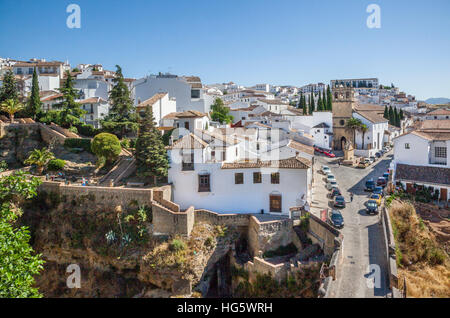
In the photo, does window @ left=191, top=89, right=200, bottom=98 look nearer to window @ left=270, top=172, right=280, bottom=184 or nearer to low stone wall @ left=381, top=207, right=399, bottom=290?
window @ left=270, top=172, right=280, bottom=184

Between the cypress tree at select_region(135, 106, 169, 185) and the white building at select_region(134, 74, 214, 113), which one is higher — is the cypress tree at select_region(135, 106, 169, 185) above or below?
below

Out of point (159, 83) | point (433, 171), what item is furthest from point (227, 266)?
point (159, 83)

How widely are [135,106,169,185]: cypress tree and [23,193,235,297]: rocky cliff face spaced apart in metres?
3.18

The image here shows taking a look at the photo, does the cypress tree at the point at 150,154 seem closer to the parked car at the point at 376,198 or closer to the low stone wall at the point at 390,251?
the low stone wall at the point at 390,251

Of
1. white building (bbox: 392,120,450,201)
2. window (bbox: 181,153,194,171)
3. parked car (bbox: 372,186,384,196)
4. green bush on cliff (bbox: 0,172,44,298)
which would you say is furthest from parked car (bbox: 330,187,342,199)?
green bush on cliff (bbox: 0,172,44,298)

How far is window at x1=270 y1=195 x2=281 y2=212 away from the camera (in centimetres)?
2242

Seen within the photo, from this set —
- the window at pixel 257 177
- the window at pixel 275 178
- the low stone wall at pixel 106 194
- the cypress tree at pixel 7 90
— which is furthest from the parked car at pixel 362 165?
the cypress tree at pixel 7 90

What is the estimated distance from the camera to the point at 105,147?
26359mm

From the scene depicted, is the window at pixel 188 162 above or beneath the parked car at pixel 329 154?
above

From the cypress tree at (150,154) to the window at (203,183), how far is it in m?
2.67

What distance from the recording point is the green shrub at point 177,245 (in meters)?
20.2

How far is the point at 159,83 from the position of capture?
37938 millimetres
